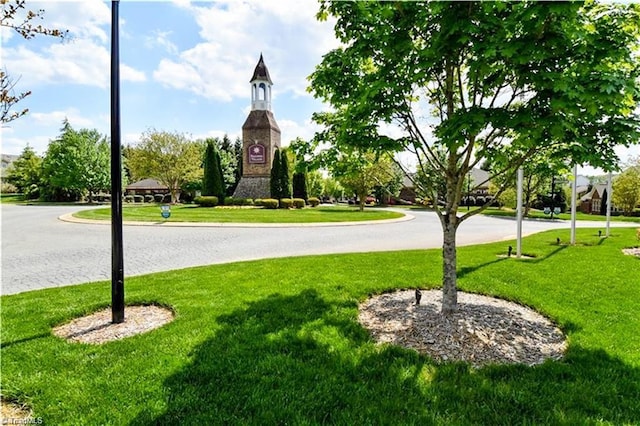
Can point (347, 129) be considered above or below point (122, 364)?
above

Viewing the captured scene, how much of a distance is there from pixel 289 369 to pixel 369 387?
782 mm

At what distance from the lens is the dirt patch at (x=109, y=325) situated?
407cm

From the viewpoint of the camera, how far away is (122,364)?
334 cm

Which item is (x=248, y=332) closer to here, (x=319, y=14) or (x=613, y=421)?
(x=613, y=421)

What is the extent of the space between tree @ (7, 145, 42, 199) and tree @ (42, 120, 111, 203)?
5.06m

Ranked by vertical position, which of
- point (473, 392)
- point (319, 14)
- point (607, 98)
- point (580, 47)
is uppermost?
point (319, 14)

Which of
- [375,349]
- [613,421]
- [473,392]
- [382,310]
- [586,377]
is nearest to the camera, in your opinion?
[613,421]

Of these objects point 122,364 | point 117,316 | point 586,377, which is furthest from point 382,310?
point 117,316

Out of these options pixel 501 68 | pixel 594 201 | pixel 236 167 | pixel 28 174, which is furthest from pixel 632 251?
pixel 28 174

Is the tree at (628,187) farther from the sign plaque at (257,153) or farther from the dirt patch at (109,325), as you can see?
the dirt patch at (109,325)

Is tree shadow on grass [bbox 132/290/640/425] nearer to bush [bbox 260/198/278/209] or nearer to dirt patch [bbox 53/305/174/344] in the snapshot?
dirt patch [bbox 53/305/174/344]

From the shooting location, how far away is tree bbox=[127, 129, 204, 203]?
1575 inches

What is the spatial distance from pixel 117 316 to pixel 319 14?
184 inches

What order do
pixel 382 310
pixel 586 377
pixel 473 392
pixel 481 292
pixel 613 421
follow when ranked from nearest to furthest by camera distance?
pixel 613 421 → pixel 473 392 → pixel 586 377 → pixel 382 310 → pixel 481 292
